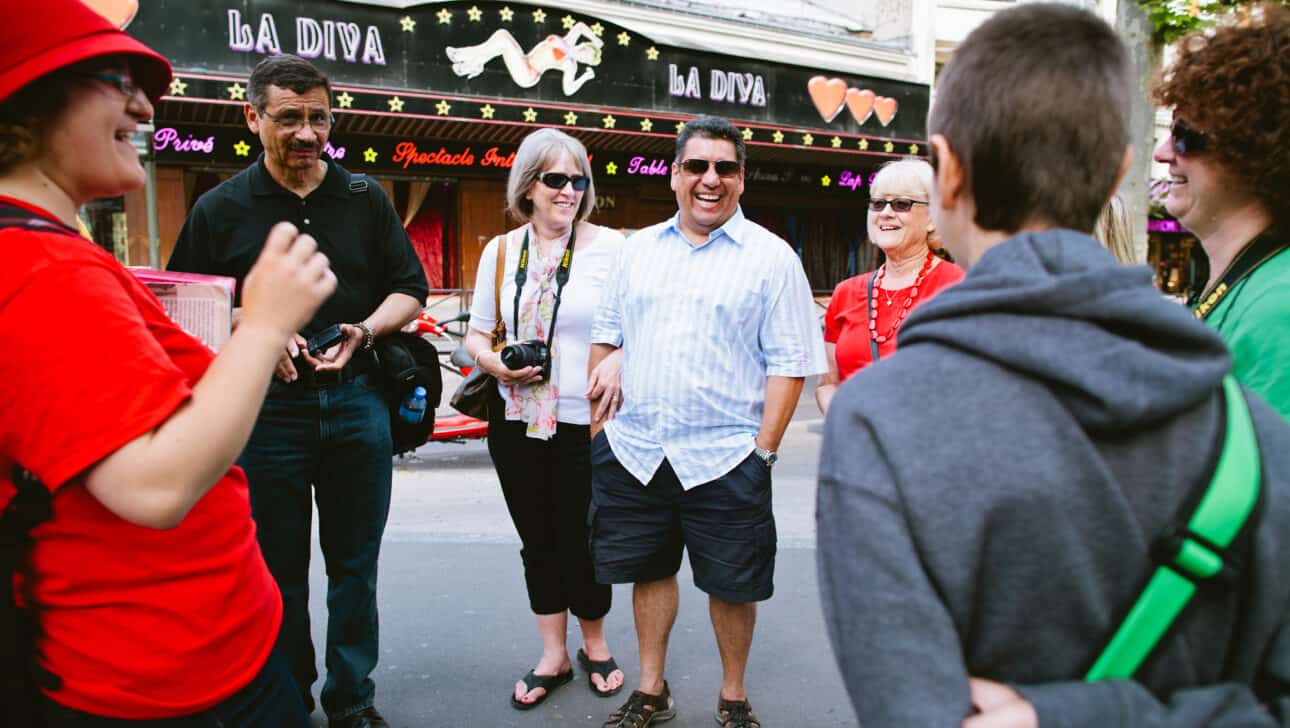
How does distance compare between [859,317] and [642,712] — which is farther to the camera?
[859,317]

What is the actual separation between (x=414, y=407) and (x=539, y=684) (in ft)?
3.64

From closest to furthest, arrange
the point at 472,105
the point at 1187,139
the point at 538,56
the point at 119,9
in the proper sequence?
1. the point at 1187,139
2. the point at 119,9
3. the point at 472,105
4. the point at 538,56

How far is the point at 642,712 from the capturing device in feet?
9.84

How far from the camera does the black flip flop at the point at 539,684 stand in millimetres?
3166

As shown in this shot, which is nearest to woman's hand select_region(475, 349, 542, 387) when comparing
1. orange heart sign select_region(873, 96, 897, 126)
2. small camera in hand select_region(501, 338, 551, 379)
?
small camera in hand select_region(501, 338, 551, 379)

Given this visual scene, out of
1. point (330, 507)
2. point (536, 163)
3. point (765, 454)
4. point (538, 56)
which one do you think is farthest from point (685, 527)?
point (538, 56)

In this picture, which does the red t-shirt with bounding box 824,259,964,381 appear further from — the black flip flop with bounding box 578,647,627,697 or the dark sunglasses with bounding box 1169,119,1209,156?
the black flip flop with bounding box 578,647,627,697

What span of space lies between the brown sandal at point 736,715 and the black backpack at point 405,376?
140 centimetres

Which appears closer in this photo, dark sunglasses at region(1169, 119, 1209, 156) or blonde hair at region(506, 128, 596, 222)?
dark sunglasses at region(1169, 119, 1209, 156)

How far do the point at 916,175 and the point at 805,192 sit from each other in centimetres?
1311

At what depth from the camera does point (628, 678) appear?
3400mm

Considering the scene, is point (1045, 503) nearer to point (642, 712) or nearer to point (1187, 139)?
point (1187, 139)

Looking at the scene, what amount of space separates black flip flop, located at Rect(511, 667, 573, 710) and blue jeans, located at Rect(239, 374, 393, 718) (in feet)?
1.70

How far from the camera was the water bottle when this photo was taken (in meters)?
3.06
